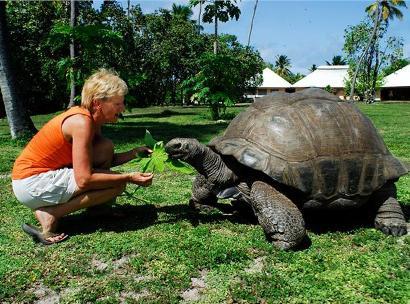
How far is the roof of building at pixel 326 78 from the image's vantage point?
58000mm

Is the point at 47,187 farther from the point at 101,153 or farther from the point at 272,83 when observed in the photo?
the point at 272,83

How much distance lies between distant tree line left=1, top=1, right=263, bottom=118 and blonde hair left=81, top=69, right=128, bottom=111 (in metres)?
7.06

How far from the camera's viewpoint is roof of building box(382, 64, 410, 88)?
163 feet

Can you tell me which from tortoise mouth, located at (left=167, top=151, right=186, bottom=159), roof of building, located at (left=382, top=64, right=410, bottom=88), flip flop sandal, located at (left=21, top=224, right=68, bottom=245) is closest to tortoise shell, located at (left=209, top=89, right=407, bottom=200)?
tortoise mouth, located at (left=167, top=151, right=186, bottom=159)

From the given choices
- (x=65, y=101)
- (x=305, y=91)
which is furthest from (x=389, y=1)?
(x=305, y=91)

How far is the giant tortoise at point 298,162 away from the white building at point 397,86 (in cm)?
4990

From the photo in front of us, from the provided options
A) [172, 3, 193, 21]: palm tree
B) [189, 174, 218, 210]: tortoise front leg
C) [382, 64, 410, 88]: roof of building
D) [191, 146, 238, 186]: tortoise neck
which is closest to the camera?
[191, 146, 238, 186]: tortoise neck

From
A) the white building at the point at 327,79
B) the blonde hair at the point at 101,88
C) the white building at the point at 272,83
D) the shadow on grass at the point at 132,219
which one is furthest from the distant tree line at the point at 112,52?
the white building at the point at 327,79

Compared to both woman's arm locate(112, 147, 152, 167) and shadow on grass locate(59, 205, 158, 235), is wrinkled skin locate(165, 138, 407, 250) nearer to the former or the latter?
woman's arm locate(112, 147, 152, 167)

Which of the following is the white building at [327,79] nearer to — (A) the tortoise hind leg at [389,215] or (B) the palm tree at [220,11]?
(B) the palm tree at [220,11]

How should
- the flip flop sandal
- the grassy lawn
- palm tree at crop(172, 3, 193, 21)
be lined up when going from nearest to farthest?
the grassy lawn → the flip flop sandal → palm tree at crop(172, 3, 193, 21)

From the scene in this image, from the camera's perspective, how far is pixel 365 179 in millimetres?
3760

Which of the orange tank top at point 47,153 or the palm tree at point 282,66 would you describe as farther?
the palm tree at point 282,66

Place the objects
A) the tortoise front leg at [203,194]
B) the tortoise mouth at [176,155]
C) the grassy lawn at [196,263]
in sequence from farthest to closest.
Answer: the tortoise front leg at [203,194]
the tortoise mouth at [176,155]
the grassy lawn at [196,263]
